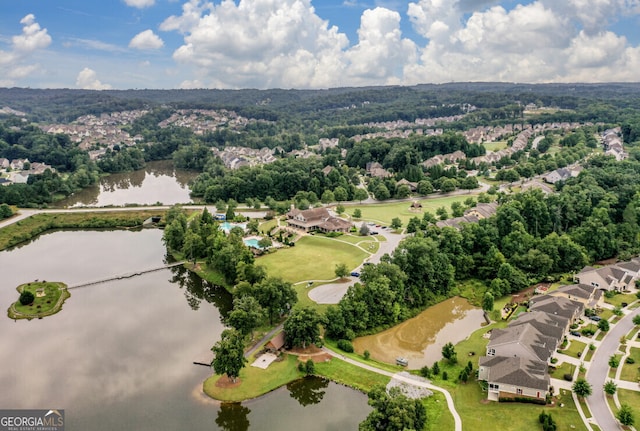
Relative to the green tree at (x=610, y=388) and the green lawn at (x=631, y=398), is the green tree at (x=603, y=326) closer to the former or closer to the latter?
the green lawn at (x=631, y=398)

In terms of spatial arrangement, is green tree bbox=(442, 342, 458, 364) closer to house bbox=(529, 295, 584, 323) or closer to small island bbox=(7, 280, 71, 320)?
house bbox=(529, 295, 584, 323)

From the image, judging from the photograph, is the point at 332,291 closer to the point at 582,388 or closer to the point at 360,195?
the point at 582,388

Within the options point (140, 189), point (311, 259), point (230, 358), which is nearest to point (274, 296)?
point (230, 358)

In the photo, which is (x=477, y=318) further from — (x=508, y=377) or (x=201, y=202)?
(x=201, y=202)

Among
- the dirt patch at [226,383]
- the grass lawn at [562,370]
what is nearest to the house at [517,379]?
the grass lawn at [562,370]

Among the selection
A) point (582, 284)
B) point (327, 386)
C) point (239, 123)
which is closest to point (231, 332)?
point (327, 386)
